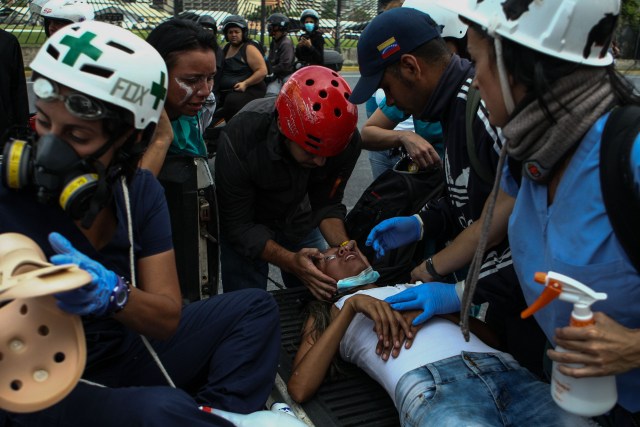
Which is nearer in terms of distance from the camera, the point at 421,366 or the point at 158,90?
the point at 158,90

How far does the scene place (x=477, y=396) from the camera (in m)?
2.31

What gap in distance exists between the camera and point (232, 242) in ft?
11.2

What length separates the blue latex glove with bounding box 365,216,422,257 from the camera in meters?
3.22

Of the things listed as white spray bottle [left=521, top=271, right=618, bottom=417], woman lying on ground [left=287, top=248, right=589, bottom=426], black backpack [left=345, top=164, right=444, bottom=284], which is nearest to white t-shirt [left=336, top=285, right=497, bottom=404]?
woman lying on ground [left=287, top=248, right=589, bottom=426]

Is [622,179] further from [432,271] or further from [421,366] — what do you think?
[432,271]

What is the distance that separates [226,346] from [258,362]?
0.42 ft

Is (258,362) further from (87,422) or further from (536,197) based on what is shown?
(536,197)

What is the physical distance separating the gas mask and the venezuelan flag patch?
148cm

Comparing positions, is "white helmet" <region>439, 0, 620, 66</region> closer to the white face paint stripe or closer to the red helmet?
the red helmet

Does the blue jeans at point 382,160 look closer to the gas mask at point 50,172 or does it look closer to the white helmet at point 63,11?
the white helmet at point 63,11

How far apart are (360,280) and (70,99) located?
64.9 inches

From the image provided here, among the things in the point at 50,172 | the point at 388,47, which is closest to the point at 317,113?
the point at 388,47

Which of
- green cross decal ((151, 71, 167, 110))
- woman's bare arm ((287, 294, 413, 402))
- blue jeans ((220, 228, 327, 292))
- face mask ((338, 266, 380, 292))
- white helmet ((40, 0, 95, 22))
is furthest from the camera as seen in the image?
white helmet ((40, 0, 95, 22))

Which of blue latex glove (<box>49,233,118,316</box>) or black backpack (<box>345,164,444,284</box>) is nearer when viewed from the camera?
blue latex glove (<box>49,233,118,316</box>)
